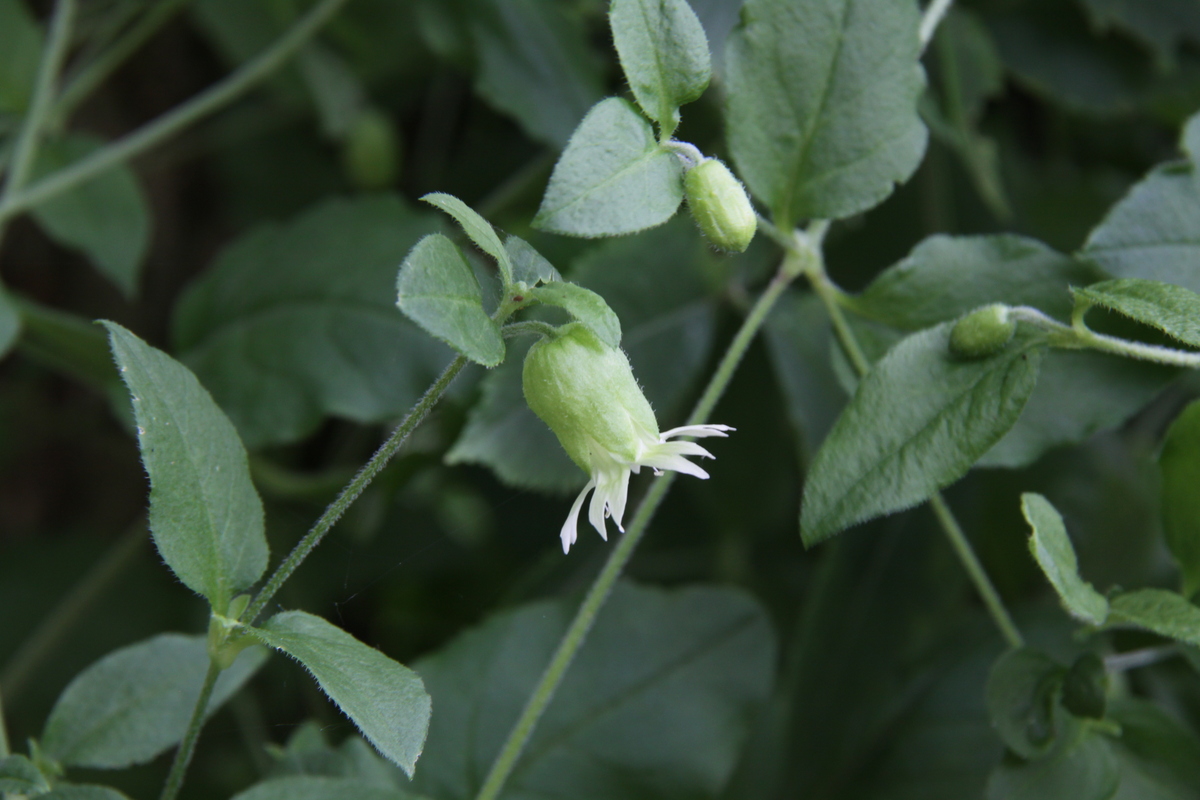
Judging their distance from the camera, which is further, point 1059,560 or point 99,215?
point 99,215

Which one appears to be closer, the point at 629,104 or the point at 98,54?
the point at 629,104

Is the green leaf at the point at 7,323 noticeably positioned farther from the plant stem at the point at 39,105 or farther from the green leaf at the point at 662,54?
the green leaf at the point at 662,54

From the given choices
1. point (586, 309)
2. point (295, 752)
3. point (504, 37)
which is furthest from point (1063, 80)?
point (295, 752)

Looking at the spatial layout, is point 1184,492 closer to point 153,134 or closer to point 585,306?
point 585,306

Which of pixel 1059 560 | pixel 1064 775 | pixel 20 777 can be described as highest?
pixel 20 777

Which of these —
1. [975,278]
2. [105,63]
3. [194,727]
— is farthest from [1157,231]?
[105,63]

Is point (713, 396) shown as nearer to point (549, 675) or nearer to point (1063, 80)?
point (549, 675)
